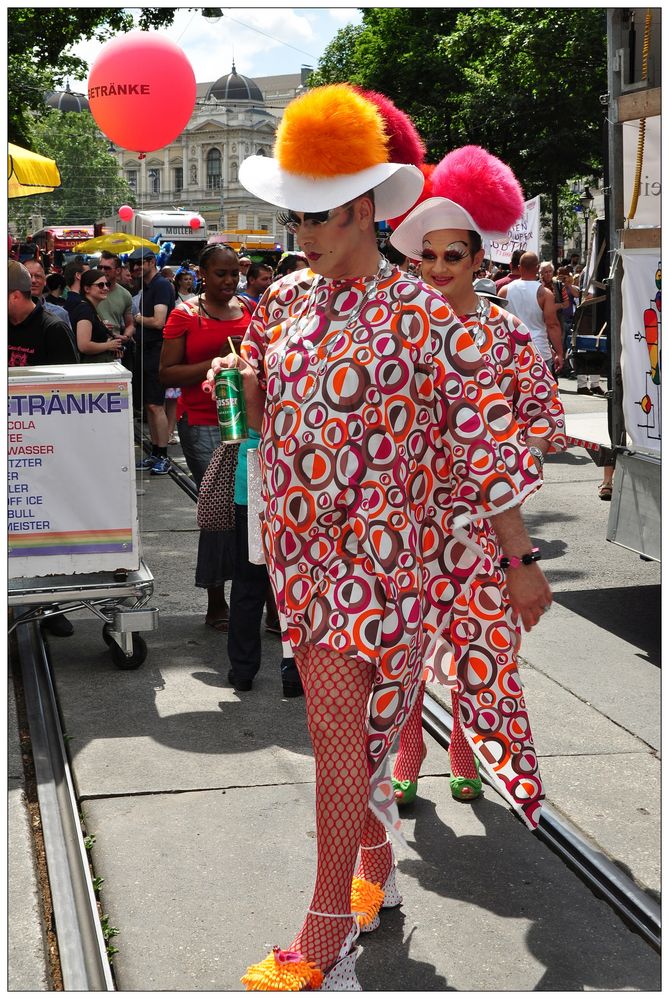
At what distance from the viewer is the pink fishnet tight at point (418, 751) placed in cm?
388

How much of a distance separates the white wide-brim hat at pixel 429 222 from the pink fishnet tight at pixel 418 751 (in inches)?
57.1

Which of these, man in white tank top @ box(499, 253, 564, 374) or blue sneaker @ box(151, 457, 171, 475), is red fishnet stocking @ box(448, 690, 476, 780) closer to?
blue sneaker @ box(151, 457, 171, 475)

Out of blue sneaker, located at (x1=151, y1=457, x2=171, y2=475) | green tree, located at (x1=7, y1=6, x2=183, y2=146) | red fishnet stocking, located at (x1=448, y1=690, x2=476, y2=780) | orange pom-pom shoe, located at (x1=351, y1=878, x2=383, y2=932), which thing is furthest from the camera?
green tree, located at (x1=7, y1=6, x2=183, y2=146)

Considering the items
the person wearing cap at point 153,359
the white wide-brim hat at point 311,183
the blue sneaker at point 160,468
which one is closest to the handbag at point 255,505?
the white wide-brim hat at point 311,183

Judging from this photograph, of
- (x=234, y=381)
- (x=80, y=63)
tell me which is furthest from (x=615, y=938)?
(x=80, y=63)

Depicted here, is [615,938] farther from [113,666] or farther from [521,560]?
[113,666]

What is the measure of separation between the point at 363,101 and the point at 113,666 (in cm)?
339

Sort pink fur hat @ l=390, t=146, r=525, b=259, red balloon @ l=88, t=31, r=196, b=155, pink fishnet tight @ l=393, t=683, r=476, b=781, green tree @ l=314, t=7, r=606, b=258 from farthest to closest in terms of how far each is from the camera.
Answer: green tree @ l=314, t=7, r=606, b=258 → red balloon @ l=88, t=31, r=196, b=155 → pink fishnet tight @ l=393, t=683, r=476, b=781 → pink fur hat @ l=390, t=146, r=525, b=259

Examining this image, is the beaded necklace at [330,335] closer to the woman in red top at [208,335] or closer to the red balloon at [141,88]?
the woman in red top at [208,335]

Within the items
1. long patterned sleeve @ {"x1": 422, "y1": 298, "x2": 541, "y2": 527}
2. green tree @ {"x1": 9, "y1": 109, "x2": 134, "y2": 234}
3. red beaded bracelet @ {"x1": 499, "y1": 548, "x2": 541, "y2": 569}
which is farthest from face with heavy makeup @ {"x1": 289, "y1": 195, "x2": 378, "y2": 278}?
green tree @ {"x1": 9, "y1": 109, "x2": 134, "y2": 234}

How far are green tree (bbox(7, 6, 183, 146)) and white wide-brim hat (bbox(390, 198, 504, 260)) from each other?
16.0 meters

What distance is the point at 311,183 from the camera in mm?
2822

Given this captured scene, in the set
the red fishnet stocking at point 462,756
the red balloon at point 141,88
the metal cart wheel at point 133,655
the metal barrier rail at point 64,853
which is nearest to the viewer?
the metal barrier rail at point 64,853

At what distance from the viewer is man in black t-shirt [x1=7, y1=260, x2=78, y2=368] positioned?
624 cm
